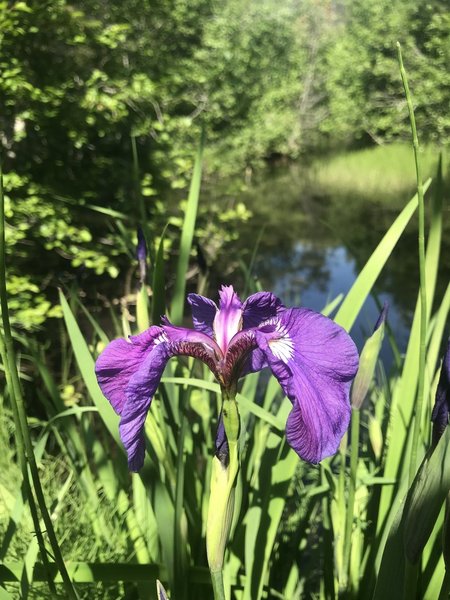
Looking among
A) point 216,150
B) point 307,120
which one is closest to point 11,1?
point 216,150

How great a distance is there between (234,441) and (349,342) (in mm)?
122

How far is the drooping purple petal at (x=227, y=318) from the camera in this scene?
18.2 inches

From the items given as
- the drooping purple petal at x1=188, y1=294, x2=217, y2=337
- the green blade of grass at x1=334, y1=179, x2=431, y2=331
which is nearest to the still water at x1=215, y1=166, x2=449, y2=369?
the green blade of grass at x1=334, y1=179, x2=431, y2=331

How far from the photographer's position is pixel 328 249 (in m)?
6.30

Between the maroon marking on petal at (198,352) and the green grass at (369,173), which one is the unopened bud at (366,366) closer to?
the maroon marking on petal at (198,352)

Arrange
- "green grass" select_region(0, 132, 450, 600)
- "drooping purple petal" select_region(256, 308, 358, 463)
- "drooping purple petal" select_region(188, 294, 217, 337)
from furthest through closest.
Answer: "green grass" select_region(0, 132, 450, 600) < "drooping purple petal" select_region(188, 294, 217, 337) < "drooping purple petal" select_region(256, 308, 358, 463)

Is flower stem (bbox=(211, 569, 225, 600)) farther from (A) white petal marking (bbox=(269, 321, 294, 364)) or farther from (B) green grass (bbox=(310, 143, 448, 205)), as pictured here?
(B) green grass (bbox=(310, 143, 448, 205))

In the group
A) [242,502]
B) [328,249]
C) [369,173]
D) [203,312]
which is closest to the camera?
[203,312]

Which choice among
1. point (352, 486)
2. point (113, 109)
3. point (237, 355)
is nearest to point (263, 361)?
point (237, 355)

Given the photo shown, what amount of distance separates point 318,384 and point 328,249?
608cm

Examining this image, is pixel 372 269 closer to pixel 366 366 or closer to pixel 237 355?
pixel 366 366

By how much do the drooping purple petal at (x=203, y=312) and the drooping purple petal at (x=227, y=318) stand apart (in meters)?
0.01

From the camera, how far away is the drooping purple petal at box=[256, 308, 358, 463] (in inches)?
14.6

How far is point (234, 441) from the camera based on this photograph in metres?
0.40
